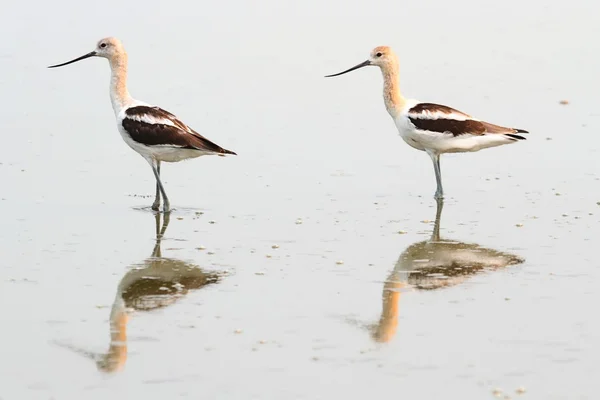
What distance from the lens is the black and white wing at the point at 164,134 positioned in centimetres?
1166

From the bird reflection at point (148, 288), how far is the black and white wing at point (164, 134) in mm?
1963

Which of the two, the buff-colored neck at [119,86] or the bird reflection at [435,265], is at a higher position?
the buff-colored neck at [119,86]

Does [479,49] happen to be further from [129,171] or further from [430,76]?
[129,171]

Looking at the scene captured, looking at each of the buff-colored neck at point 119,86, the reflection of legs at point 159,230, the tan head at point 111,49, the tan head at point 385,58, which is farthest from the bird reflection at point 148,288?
the tan head at point 385,58

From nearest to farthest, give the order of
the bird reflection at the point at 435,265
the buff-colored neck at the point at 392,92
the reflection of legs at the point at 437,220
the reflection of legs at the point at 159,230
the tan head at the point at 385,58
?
the bird reflection at the point at 435,265
the reflection of legs at the point at 159,230
the reflection of legs at the point at 437,220
the buff-colored neck at the point at 392,92
the tan head at the point at 385,58

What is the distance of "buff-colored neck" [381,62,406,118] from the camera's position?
1309cm

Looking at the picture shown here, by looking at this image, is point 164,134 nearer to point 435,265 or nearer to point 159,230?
point 159,230

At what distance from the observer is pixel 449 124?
495 inches

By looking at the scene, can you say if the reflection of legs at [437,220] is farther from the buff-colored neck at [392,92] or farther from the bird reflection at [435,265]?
the buff-colored neck at [392,92]

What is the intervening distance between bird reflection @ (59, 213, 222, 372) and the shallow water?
1.0 inches

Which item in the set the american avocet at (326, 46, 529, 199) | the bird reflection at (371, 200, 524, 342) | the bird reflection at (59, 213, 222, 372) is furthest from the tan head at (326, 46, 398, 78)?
the bird reflection at (59, 213, 222, 372)

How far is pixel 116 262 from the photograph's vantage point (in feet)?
30.8

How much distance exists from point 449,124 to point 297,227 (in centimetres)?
263

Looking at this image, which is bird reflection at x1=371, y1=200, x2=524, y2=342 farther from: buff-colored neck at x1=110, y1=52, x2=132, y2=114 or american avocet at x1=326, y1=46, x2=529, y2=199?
buff-colored neck at x1=110, y1=52, x2=132, y2=114
